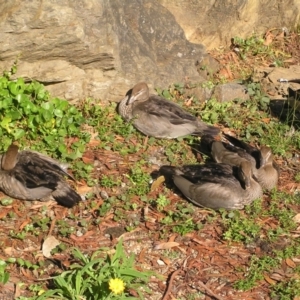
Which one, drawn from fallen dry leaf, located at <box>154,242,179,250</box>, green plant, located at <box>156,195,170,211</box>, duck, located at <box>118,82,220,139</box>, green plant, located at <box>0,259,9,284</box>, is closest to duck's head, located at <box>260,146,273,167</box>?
duck, located at <box>118,82,220,139</box>

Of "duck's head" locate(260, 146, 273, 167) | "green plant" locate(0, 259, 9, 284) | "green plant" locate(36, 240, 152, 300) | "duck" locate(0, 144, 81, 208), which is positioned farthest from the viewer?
"duck's head" locate(260, 146, 273, 167)

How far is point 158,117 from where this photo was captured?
8.58m

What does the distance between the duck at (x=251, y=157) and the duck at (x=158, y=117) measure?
357 mm

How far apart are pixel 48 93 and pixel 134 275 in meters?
3.12

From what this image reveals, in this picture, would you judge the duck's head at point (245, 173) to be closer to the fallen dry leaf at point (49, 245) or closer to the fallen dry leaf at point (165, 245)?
the fallen dry leaf at point (165, 245)

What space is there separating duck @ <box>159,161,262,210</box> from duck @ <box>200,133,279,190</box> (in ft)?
0.65

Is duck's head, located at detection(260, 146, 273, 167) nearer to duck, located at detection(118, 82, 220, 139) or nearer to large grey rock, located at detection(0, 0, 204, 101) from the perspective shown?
duck, located at detection(118, 82, 220, 139)

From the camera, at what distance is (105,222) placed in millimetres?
7355

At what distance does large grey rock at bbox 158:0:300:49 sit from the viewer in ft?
34.0

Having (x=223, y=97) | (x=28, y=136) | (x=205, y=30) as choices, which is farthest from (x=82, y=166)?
(x=205, y=30)

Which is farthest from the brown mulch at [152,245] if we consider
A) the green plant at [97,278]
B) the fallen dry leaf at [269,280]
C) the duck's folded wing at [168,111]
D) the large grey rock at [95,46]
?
the large grey rock at [95,46]

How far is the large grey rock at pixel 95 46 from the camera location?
8.17 metres

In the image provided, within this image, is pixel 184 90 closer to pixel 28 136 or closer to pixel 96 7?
pixel 96 7

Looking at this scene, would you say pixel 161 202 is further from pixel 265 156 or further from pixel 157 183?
pixel 265 156
